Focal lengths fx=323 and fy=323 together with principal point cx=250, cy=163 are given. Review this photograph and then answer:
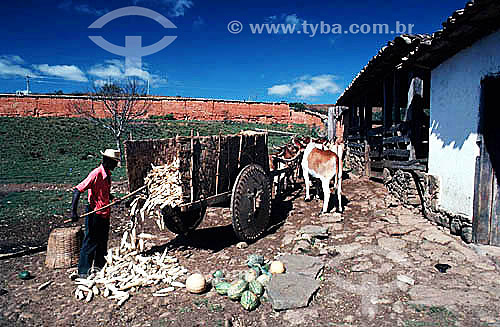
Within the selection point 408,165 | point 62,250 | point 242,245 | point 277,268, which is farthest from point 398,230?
point 62,250

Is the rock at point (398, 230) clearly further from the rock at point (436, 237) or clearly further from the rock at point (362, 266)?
the rock at point (362, 266)

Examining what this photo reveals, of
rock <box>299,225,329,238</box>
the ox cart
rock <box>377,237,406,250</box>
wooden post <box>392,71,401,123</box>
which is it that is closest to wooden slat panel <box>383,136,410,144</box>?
wooden post <box>392,71,401,123</box>

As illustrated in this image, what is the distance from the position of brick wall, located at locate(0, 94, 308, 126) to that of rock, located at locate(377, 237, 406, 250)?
3678 centimetres

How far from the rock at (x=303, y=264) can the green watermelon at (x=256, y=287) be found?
0.52 metres

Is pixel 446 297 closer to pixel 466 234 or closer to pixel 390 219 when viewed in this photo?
pixel 466 234

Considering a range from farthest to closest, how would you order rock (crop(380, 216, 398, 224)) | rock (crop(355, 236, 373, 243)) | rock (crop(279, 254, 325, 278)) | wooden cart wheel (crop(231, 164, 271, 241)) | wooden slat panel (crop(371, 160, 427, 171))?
wooden slat panel (crop(371, 160, 427, 171)) < rock (crop(380, 216, 398, 224)) < rock (crop(355, 236, 373, 243)) < wooden cart wheel (crop(231, 164, 271, 241)) < rock (crop(279, 254, 325, 278))

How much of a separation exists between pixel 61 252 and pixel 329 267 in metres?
3.85

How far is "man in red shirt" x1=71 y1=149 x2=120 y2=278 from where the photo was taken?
4273 millimetres

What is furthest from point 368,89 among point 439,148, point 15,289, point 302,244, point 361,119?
point 15,289

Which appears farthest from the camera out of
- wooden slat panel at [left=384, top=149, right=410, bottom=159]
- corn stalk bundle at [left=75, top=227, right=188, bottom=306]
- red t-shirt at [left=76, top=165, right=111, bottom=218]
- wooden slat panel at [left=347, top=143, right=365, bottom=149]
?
→ wooden slat panel at [left=347, top=143, right=365, bottom=149]

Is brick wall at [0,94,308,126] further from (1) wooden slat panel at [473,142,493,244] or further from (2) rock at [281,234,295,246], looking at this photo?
(1) wooden slat panel at [473,142,493,244]

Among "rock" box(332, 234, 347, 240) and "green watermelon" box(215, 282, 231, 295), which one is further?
"rock" box(332, 234, 347, 240)

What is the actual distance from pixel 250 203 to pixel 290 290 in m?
1.80

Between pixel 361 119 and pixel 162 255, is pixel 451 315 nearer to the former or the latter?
pixel 162 255
